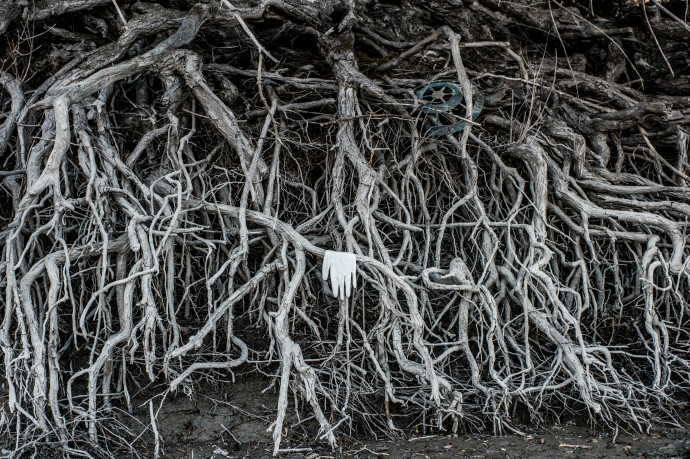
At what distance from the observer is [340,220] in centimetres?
332

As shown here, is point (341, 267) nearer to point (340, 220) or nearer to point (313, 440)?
point (340, 220)

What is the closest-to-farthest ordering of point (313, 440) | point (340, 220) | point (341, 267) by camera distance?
point (313, 440) < point (341, 267) < point (340, 220)

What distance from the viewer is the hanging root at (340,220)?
10.00 feet

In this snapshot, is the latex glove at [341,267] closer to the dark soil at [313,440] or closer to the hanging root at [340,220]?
the hanging root at [340,220]

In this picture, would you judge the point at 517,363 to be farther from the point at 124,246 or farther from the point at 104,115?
the point at 104,115

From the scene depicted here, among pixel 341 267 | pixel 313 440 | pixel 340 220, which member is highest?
pixel 340 220

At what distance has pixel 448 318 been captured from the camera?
3.74 metres

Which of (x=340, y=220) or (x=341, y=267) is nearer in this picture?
(x=341, y=267)

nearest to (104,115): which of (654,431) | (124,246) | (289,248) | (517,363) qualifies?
(124,246)

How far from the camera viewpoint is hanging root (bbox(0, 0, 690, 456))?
3047mm

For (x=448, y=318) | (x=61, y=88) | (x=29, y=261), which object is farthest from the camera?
(x=448, y=318)

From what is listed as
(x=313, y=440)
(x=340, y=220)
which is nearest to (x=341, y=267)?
(x=340, y=220)

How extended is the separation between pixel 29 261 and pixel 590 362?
292cm

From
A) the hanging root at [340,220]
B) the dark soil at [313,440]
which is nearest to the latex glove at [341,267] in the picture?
the hanging root at [340,220]
